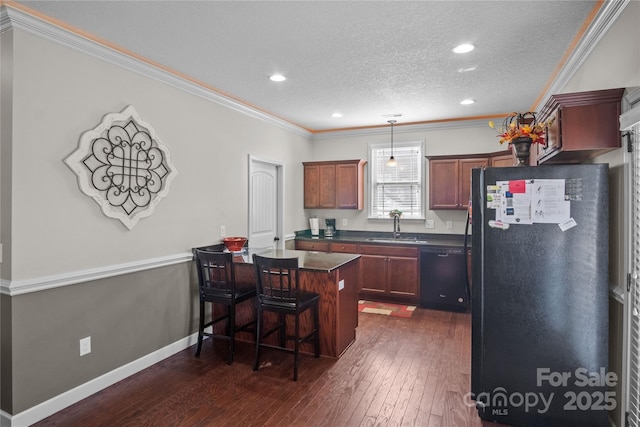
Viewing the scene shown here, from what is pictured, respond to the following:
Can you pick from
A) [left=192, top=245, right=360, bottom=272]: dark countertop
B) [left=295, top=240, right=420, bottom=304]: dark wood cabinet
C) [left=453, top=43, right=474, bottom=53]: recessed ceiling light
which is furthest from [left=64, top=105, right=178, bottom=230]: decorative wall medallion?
[left=295, top=240, right=420, bottom=304]: dark wood cabinet

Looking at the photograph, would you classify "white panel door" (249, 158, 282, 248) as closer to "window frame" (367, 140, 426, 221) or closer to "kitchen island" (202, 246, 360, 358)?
"kitchen island" (202, 246, 360, 358)

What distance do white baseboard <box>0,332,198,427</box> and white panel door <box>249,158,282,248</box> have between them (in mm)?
1668

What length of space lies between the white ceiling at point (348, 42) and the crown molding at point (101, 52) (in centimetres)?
8

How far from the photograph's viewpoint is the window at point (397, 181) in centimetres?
574

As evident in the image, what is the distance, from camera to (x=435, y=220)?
5.56 meters

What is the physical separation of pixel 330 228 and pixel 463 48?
369 centimetres

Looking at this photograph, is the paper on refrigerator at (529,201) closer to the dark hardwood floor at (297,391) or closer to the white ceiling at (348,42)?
the white ceiling at (348,42)

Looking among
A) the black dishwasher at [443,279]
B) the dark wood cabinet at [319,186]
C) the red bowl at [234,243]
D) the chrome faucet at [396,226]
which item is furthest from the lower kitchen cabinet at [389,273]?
the red bowl at [234,243]

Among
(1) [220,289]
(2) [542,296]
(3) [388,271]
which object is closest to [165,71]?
(1) [220,289]

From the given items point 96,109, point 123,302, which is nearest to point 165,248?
point 123,302

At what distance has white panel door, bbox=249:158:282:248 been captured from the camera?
Result: 15.7 ft

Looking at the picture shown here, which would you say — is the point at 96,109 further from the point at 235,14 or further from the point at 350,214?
the point at 350,214

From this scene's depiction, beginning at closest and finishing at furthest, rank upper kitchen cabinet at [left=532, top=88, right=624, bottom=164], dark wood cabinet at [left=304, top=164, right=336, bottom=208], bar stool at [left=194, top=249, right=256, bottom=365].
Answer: upper kitchen cabinet at [left=532, top=88, right=624, bottom=164], bar stool at [left=194, top=249, right=256, bottom=365], dark wood cabinet at [left=304, top=164, right=336, bottom=208]

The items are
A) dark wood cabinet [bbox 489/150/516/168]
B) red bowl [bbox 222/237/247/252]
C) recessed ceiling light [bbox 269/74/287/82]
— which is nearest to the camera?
recessed ceiling light [bbox 269/74/287/82]
